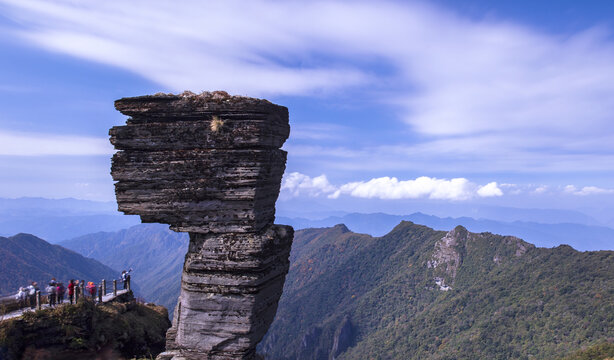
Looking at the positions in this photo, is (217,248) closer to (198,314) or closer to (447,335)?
(198,314)

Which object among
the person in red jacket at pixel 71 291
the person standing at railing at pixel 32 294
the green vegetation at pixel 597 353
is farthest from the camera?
the green vegetation at pixel 597 353

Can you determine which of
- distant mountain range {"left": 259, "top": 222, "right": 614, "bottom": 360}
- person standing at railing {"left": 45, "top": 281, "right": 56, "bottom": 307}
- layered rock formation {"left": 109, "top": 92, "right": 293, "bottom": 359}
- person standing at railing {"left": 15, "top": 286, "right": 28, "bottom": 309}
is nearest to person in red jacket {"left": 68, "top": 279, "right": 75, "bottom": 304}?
person standing at railing {"left": 45, "top": 281, "right": 56, "bottom": 307}

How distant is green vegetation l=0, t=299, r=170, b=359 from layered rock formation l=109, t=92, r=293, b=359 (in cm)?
1134

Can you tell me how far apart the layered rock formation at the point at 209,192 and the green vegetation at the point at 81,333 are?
37.2 ft

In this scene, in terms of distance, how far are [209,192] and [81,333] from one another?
15401 mm

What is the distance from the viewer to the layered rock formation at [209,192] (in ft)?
40.4

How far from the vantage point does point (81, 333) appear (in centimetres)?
2112

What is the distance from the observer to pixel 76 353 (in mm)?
20328

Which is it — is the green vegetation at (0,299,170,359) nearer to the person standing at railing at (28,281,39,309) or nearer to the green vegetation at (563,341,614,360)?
the person standing at railing at (28,281,39,309)

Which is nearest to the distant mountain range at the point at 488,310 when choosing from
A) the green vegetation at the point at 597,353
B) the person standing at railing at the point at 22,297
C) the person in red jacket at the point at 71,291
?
the green vegetation at the point at 597,353

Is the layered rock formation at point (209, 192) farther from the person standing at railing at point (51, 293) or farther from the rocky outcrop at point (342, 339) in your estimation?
the rocky outcrop at point (342, 339)

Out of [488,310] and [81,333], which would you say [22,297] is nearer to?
[81,333]

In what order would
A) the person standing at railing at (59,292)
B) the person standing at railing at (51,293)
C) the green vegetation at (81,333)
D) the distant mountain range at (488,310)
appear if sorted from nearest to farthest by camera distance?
the green vegetation at (81,333) → the person standing at railing at (51,293) → the person standing at railing at (59,292) → the distant mountain range at (488,310)

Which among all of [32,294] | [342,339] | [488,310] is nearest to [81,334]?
[32,294]
